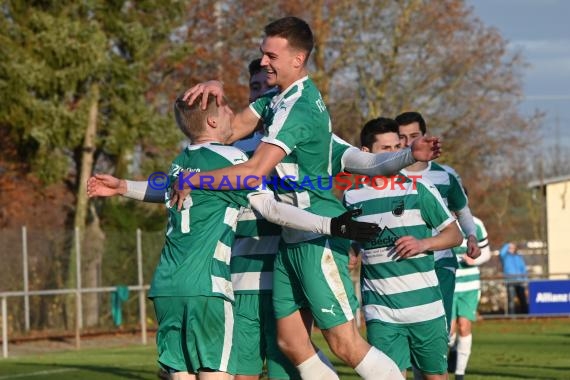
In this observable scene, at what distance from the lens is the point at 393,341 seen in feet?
27.0

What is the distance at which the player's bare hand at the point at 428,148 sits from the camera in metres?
6.31

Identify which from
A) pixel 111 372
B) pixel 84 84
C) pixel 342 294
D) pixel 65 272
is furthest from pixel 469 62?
pixel 342 294

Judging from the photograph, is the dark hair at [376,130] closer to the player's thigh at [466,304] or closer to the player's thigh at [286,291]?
the player's thigh at [286,291]

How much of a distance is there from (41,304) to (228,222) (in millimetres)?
18752

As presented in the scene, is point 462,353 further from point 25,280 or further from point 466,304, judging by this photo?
point 25,280

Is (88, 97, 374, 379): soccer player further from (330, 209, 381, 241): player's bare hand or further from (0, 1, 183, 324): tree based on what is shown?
(0, 1, 183, 324): tree

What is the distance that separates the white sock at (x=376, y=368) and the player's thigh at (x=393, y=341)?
3.62 ft

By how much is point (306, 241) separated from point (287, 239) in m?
0.14

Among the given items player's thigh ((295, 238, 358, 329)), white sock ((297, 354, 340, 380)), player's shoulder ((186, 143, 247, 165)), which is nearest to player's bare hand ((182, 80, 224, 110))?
Result: player's shoulder ((186, 143, 247, 165))

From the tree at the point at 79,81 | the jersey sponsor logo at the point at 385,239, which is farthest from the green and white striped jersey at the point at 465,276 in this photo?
the tree at the point at 79,81

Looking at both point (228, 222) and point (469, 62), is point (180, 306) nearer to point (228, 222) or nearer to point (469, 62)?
point (228, 222)

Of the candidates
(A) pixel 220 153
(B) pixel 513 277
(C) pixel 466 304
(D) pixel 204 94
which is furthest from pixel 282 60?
(B) pixel 513 277

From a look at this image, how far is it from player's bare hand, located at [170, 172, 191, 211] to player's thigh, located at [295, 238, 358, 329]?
92 cm

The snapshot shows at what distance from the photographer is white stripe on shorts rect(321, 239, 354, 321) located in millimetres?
7129
